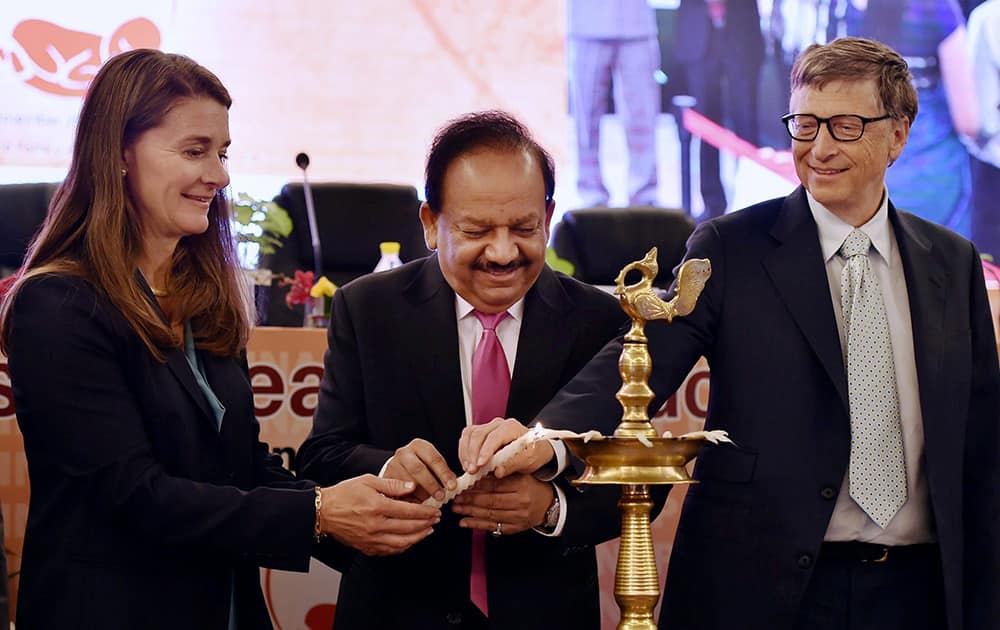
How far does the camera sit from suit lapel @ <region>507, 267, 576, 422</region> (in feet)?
5.78

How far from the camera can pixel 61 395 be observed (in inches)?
60.1

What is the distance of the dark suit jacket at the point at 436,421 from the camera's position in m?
1.70

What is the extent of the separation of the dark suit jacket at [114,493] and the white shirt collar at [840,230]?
851mm

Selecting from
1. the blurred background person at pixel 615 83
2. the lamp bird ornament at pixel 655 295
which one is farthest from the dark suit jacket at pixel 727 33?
the lamp bird ornament at pixel 655 295

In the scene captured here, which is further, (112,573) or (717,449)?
(717,449)

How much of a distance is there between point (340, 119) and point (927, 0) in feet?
9.52

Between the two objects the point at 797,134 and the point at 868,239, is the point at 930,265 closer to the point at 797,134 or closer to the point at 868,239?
the point at 868,239

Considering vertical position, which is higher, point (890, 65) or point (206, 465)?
point (890, 65)

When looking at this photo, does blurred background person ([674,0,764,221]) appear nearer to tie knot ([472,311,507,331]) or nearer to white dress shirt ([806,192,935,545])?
white dress shirt ([806,192,935,545])

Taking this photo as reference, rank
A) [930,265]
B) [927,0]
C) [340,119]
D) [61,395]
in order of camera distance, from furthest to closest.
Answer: [927,0]
[340,119]
[930,265]
[61,395]

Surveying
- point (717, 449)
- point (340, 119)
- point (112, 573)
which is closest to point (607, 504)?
point (717, 449)

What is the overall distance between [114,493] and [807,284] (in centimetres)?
99

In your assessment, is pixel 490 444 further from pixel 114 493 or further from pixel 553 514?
pixel 114 493

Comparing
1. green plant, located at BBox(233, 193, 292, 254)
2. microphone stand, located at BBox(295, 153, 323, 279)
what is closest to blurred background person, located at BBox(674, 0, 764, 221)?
microphone stand, located at BBox(295, 153, 323, 279)
